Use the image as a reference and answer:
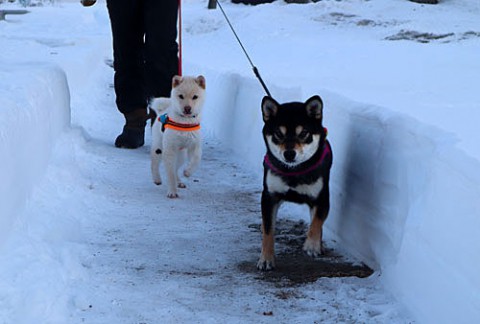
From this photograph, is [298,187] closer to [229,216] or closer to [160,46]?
[229,216]

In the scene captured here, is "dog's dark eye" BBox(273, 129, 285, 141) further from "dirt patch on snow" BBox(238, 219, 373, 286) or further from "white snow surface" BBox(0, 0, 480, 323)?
"dirt patch on snow" BBox(238, 219, 373, 286)

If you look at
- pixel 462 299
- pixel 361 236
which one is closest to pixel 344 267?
pixel 361 236

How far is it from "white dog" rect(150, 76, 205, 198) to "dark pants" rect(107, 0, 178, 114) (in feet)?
2.76

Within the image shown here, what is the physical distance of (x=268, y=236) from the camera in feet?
12.3

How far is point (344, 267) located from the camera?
3.76 metres

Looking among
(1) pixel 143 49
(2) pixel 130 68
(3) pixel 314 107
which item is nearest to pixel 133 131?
(2) pixel 130 68

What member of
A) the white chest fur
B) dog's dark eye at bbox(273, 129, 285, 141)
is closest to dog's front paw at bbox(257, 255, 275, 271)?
the white chest fur

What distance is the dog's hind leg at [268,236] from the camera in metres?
3.72

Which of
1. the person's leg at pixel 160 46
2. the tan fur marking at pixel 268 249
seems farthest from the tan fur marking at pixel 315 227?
the person's leg at pixel 160 46

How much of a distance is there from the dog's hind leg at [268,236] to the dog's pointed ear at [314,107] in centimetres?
49

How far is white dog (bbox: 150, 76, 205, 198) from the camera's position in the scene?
5.43 meters

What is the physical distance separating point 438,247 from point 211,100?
17.7 feet

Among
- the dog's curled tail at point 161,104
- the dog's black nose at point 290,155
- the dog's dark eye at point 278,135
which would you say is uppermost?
the dog's dark eye at point 278,135

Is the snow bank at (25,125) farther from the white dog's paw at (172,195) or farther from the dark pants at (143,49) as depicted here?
the white dog's paw at (172,195)
